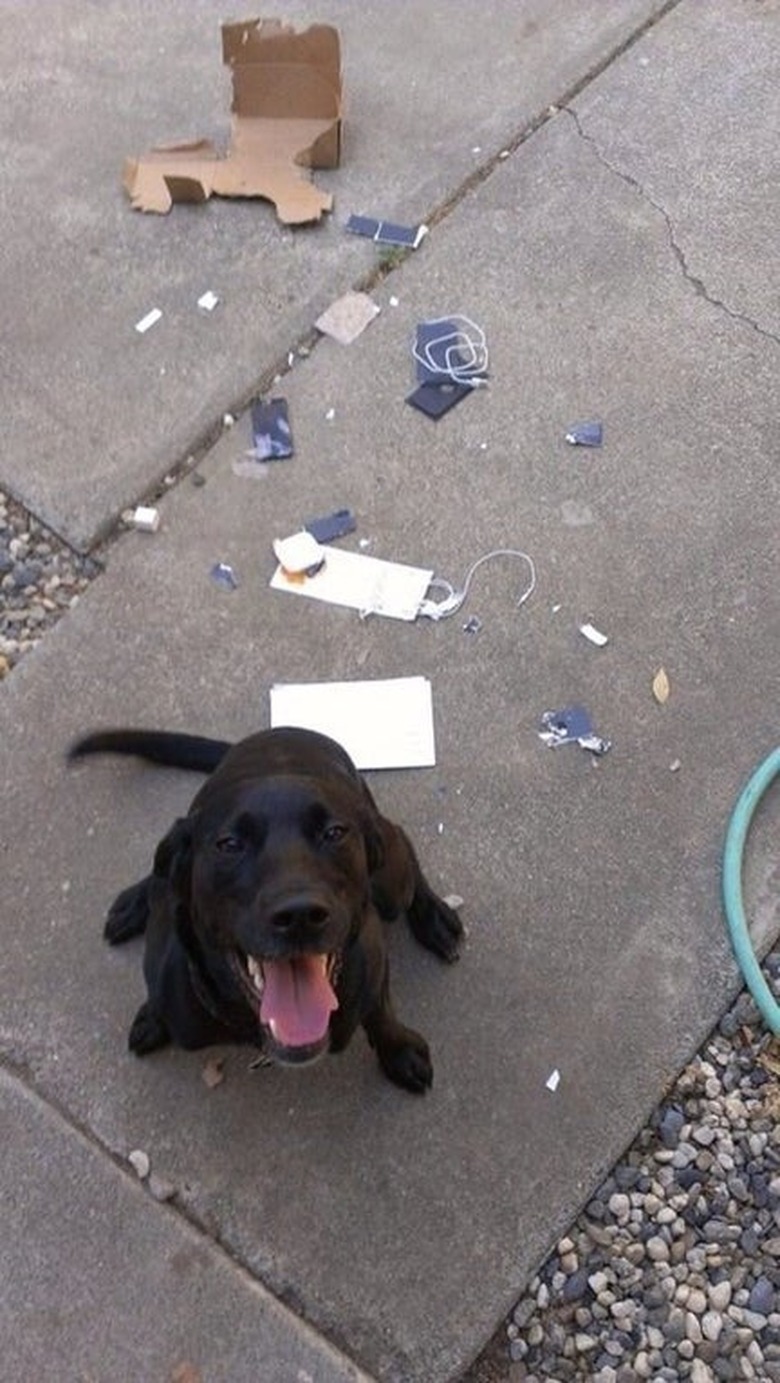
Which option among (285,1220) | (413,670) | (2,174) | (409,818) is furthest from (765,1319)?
(2,174)

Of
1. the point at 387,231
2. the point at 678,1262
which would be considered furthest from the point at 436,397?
the point at 678,1262

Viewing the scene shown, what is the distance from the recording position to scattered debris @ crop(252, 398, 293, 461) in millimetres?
3867

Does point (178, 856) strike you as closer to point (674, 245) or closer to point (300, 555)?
point (300, 555)

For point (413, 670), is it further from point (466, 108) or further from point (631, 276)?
point (466, 108)

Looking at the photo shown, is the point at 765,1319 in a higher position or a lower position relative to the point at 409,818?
lower

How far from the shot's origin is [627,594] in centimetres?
369

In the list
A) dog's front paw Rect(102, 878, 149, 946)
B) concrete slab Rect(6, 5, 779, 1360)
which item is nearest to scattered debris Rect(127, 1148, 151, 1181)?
concrete slab Rect(6, 5, 779, 1360)

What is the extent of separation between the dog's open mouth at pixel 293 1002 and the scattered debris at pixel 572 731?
1.08 m

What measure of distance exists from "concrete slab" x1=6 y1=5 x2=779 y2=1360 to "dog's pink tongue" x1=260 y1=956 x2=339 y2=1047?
1.68ft

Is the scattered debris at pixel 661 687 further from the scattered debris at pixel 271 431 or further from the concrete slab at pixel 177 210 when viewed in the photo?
the concrete slab at pixel 177 210

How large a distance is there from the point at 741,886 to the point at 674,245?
1.95 meters

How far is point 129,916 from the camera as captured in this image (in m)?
3.12

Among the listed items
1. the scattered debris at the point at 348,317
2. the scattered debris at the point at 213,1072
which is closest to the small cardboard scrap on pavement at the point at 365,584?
the scattered debris at the point at 348,317

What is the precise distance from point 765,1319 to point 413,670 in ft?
5.05
